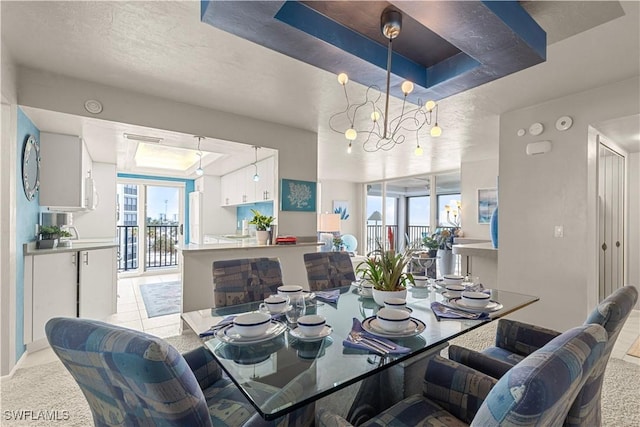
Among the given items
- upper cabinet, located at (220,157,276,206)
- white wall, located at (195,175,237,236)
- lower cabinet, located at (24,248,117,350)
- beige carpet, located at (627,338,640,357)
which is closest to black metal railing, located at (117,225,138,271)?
white wall, located at (195,175,237,236)

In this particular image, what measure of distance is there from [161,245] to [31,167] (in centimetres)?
429

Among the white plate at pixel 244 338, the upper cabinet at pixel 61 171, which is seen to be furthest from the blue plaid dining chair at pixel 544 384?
the upper cabinet at pixel 61 171

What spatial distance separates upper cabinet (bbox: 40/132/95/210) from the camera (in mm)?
3150

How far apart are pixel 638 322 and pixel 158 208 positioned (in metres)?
8.17

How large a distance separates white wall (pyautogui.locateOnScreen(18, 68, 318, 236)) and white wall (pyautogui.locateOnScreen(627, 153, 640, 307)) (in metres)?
4.12

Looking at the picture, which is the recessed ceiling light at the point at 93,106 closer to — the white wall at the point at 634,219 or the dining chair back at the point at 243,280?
the dining chair back at the point at 243,280

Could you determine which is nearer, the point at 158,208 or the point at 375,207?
the point at 158,208

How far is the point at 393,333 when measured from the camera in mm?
1314

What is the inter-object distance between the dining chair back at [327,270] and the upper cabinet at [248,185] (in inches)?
65.8

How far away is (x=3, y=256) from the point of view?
219cm

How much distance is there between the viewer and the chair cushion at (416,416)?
112 centimetres

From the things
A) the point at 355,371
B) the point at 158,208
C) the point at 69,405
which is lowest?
the point at 69,405

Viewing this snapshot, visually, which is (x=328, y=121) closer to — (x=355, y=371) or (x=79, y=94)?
(x=79, y=94)

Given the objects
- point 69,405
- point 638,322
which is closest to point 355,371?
point 69,405
